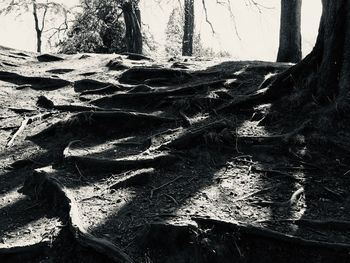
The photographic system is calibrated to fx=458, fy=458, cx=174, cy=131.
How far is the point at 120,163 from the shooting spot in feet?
20.1

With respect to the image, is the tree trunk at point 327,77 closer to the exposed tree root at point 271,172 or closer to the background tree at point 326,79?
the background tree at point 326,79

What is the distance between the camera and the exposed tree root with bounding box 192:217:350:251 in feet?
14.4

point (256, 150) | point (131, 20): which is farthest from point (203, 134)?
point (131, 20)

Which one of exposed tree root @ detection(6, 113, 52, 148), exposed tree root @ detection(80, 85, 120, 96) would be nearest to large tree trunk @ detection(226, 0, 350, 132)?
exposed tree root @ detection(80, 85, 120, 96)

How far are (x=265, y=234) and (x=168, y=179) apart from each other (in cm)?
164

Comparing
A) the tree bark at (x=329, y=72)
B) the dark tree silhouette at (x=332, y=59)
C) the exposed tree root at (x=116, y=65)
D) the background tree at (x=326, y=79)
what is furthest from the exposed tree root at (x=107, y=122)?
the exposed tree root at (x=116, y=65)

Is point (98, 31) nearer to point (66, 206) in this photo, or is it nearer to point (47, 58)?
point (47, 58)

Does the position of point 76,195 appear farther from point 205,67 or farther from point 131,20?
point 131,20

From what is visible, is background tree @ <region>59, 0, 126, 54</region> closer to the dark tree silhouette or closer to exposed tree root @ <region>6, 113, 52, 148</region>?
exposed tree root @ <region>6, 113, 52, 148</region>

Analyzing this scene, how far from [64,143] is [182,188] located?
2.53 metres

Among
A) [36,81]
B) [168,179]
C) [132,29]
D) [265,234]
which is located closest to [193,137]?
[168,179]

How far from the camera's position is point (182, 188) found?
18.3 feet

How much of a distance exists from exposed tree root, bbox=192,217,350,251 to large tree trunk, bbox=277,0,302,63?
8539 millimetres

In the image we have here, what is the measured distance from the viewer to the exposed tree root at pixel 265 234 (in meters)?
4.40
